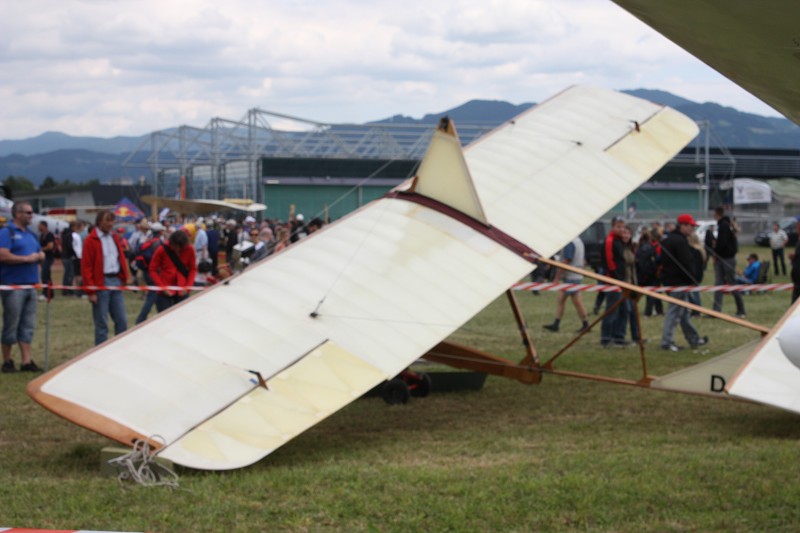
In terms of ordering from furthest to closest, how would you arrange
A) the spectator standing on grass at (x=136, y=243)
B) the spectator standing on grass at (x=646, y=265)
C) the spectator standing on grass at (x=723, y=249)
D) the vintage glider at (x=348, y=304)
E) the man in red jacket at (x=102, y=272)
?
the spectator standing on grass at (x=136, y=243) → the spectator standing on grass at (x=723, y=249) → the spectator standing on grass at (x=646, y=265) → the man in red jacket at (x=102, y=272) → the vintage glider at (x=348, y=304)

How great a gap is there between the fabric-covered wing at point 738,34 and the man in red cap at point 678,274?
9853mm

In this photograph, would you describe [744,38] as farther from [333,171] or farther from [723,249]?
[333,171]

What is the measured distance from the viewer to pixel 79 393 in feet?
21.0

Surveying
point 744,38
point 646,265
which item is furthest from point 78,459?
point 646,265

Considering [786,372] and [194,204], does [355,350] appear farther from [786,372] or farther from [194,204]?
[194,204]

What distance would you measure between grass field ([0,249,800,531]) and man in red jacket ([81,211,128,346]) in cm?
179

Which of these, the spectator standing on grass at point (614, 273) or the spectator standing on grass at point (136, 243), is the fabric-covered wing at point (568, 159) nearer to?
the spectator standing on grass at point (614, 273)

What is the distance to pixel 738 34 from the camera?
2975 mm

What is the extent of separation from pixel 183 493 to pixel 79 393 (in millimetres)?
1094

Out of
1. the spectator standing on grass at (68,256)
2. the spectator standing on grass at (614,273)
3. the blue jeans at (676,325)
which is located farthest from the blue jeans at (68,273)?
the blue jeans at (676,325)

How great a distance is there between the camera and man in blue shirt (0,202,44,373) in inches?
432

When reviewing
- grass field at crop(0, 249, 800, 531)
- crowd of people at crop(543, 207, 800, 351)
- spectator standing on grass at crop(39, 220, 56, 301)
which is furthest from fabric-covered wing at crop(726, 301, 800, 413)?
spectator standing on grass at crop(39, 220, 56, 301)

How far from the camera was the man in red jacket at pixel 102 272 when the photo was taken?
11.5 meters

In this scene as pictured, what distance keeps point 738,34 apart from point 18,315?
31.9ft
